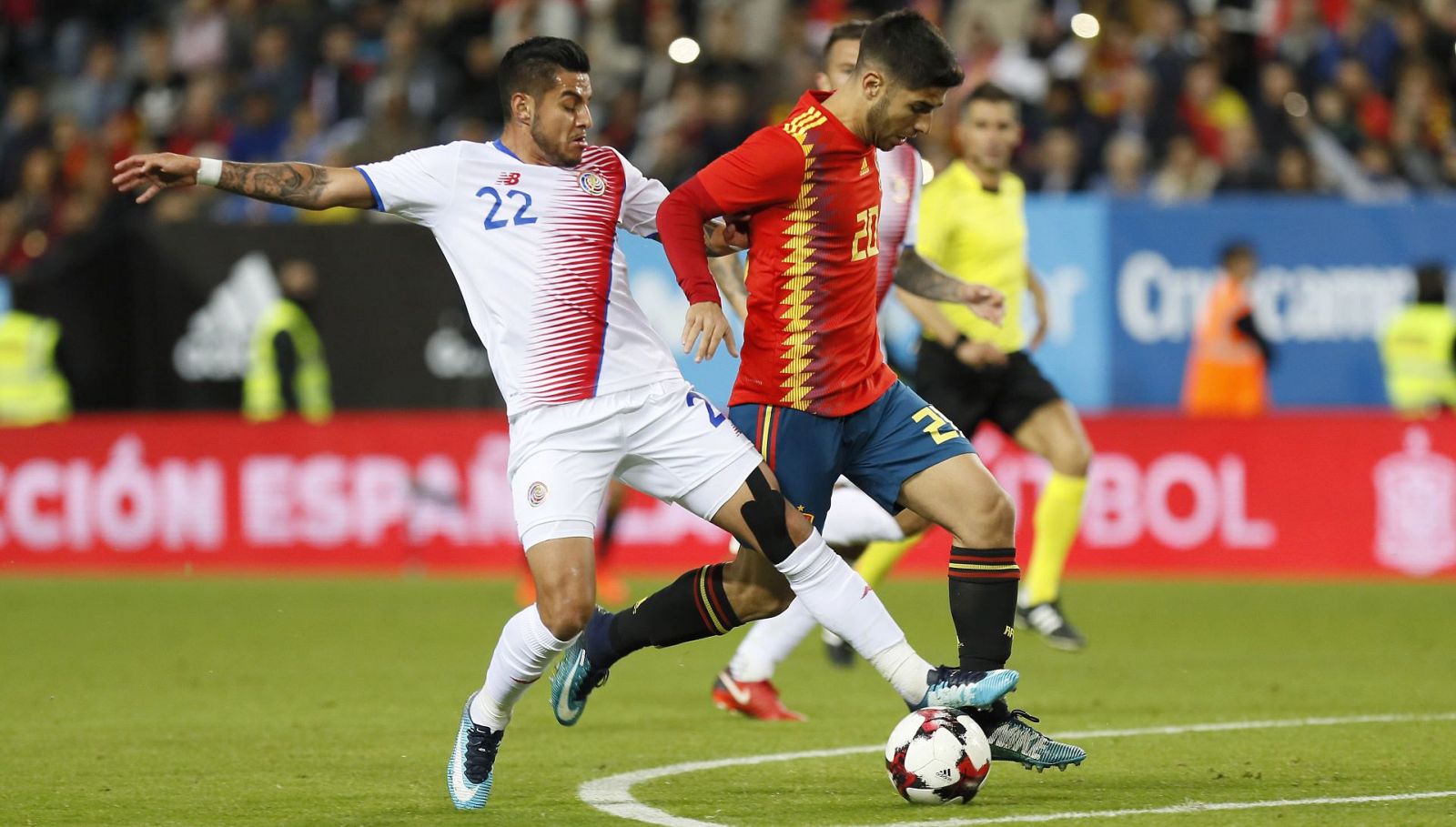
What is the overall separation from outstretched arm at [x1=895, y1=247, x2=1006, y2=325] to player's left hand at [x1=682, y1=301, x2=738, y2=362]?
49.5 inches

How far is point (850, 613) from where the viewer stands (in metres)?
6.23

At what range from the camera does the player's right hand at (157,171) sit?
600 cm

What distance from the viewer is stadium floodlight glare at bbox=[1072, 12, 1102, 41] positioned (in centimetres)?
1892

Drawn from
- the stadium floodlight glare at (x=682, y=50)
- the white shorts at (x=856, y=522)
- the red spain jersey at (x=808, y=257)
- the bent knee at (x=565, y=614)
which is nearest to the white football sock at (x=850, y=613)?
the red spain jersey at (x=808, y=257)

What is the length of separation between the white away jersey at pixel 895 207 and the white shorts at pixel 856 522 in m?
0.88

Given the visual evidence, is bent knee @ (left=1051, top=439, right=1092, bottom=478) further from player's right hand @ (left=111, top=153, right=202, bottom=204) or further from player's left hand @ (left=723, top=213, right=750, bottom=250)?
player's right hand @ (left=111, top=153, right=202, bottom=204)

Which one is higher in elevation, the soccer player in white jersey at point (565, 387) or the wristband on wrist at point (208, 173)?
the wristband on wrist at point (208, 173)

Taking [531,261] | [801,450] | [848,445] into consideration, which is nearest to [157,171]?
[531,261]

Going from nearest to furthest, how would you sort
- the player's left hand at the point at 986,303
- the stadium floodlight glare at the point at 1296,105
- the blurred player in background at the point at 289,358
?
the player's left hand at the point at 986,303
the blurred player in background at the point at 289,358
the stadium floodlight glare at the point at 1296,105

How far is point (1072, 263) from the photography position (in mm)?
16531

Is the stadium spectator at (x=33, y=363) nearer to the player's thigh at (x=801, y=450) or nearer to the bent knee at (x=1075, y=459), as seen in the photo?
the bent knee at (x=1075, y=459)

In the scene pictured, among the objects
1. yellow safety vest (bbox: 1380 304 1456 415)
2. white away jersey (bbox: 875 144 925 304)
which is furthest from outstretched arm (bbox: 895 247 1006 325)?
yellow safety vest (bbox: 1380 304 1456 415)

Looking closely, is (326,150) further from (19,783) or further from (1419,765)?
(1419,765)

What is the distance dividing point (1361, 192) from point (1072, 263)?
292cm
